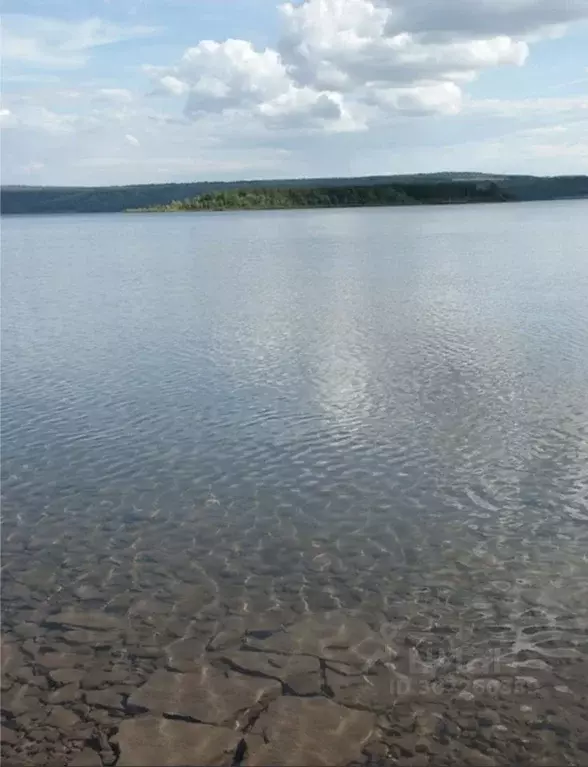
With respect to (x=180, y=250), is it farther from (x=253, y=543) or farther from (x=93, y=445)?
(x=253, y=543)

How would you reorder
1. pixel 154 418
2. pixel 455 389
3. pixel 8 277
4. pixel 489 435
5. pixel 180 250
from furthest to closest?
pixel 180 250, pixel 8 277, pixel 455 389, pixel 154 418, pixel 489 435

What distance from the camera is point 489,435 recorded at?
18016 mm

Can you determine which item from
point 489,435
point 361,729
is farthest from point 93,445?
point 361,729

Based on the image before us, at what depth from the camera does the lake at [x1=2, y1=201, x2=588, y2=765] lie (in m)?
8.93

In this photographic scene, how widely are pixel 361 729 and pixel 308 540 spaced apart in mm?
4632

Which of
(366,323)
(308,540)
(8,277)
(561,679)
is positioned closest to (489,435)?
(308,540)

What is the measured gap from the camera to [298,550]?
42.4 feet

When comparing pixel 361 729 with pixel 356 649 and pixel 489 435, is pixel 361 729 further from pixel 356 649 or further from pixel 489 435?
pixel 489 435

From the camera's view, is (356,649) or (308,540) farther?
(308,540)

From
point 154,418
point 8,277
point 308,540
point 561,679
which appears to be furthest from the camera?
point 8,277

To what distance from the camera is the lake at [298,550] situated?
8930 mm

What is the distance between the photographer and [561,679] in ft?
30.9

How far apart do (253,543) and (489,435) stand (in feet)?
22.6

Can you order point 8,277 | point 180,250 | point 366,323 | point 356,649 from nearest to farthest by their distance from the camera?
point 356,649 → point 366,323 → point 8,277 → point 180,250
